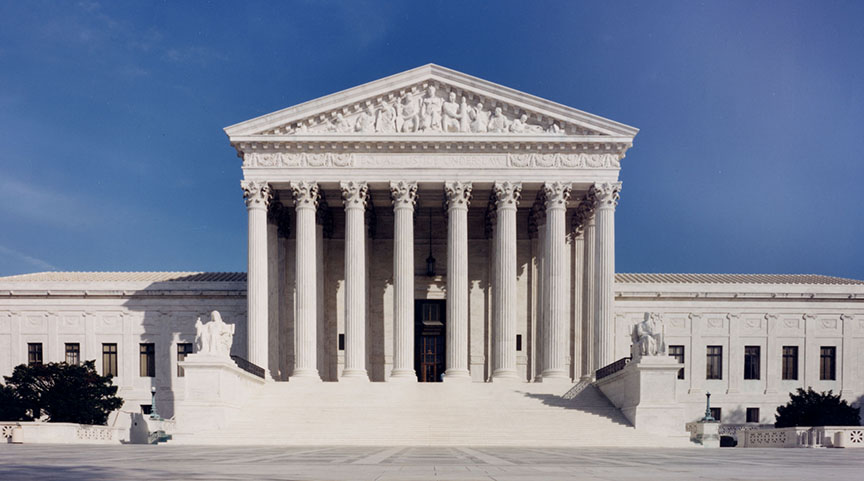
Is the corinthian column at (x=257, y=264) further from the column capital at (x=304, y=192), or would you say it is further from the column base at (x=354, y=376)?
the column base at (x=354, y=376)

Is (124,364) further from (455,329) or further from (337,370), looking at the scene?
(455,329)

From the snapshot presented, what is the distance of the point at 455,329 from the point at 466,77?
14.0 meters

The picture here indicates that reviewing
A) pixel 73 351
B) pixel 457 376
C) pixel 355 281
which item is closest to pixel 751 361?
pixel 457 376

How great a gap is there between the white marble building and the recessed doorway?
0.14 meters

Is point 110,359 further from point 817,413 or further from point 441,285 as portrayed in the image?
point 817,413

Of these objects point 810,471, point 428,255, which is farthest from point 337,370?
point 810,471

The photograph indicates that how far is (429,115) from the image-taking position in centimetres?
4400

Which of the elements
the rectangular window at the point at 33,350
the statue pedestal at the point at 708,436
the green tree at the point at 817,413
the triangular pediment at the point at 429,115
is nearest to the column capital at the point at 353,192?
the triangular pediment at the point at 429,115

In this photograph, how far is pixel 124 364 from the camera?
5128cm

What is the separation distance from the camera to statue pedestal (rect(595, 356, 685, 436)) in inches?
1304

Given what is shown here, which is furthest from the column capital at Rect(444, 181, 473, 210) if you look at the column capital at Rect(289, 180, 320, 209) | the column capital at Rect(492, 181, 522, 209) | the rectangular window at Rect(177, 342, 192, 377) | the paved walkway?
the paved walkway

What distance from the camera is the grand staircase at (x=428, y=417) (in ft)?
105

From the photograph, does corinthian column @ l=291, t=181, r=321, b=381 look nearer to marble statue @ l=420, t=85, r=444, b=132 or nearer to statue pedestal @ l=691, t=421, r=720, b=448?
marble statue @ l=420, t=85, r=444, b=132

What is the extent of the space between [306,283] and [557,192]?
48.6 feet
